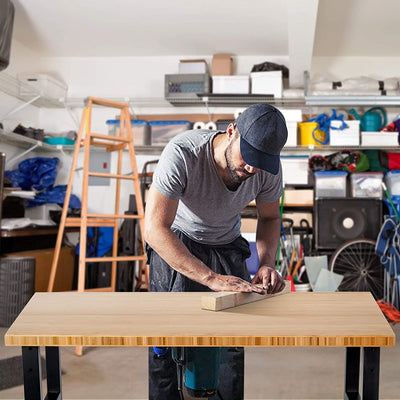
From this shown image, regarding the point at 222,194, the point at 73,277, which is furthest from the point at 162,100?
the point at 222,194

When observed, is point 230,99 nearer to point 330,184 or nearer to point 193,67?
point 193,67

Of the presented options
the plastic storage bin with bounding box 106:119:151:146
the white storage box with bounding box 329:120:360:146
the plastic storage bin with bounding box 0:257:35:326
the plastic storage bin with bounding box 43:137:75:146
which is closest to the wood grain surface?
the plastic storage bin with bounding box 0:257:35:326

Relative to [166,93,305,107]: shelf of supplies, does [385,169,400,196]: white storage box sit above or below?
below

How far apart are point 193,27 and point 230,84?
2.38 ft

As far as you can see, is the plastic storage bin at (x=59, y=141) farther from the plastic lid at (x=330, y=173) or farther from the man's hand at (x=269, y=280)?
the man's hand at (x=269, y=280)

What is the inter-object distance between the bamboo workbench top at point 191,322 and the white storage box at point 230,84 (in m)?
3.96

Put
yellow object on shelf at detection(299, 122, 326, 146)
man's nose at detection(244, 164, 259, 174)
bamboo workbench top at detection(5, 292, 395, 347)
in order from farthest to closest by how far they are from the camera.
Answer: yellow object on shelf at detection(299, 122, 326, 146)
man's nose at detection(244, 164, 259, 174)
bamboo workbench top at detection(5, 292, 395, 347)

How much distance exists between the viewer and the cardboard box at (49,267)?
4.47 m

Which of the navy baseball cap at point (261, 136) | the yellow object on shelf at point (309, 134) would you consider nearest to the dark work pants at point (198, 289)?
the navy baseball cap at point (261, 136)

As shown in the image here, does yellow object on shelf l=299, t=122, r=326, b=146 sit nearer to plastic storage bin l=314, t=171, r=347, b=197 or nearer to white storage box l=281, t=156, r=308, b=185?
white storage box l=281, t=156, r=308, b=185

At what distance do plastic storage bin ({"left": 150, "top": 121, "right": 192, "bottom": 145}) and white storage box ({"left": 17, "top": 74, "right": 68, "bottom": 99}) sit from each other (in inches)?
47.3

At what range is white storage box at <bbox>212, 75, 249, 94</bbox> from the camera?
5.29 m

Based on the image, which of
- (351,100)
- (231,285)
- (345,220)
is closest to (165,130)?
(351,100)

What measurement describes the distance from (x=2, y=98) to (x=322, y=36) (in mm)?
3327
